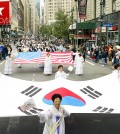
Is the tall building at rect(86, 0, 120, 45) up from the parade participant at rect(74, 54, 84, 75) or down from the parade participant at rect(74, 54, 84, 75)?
up

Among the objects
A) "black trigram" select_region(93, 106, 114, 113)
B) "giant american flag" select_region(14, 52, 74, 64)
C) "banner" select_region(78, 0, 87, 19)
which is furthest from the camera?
"banner" select_region(78, 0, 87, 19)

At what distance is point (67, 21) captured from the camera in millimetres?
80062

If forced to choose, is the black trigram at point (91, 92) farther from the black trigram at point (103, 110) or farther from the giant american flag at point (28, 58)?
the giant american flag at point (28, 58)

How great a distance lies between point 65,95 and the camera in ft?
33.2

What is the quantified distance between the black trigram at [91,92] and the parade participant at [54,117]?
3339 millimetres

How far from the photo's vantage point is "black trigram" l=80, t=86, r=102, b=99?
10493 millimetres

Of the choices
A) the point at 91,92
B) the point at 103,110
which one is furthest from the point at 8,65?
the point at 103,110

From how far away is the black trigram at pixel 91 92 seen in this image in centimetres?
1049

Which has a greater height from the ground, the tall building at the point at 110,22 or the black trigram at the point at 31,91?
the tall building at the point at 110,22

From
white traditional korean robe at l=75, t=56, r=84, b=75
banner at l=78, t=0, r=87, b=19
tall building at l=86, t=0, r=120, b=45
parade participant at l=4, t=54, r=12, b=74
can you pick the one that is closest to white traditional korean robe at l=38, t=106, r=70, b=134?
white traditional korean robe at l=75, t=56, r=84, b=75

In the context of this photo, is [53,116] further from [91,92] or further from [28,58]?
[28,58]

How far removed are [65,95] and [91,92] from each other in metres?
1.07

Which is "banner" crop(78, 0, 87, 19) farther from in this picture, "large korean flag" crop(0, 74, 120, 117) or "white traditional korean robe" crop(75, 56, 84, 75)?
"large korean flag" crop(0, 74, 120, 117)

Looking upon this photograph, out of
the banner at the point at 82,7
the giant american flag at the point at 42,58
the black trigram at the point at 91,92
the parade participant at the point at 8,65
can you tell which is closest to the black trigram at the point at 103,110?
the black trigram at the point at 91,92
